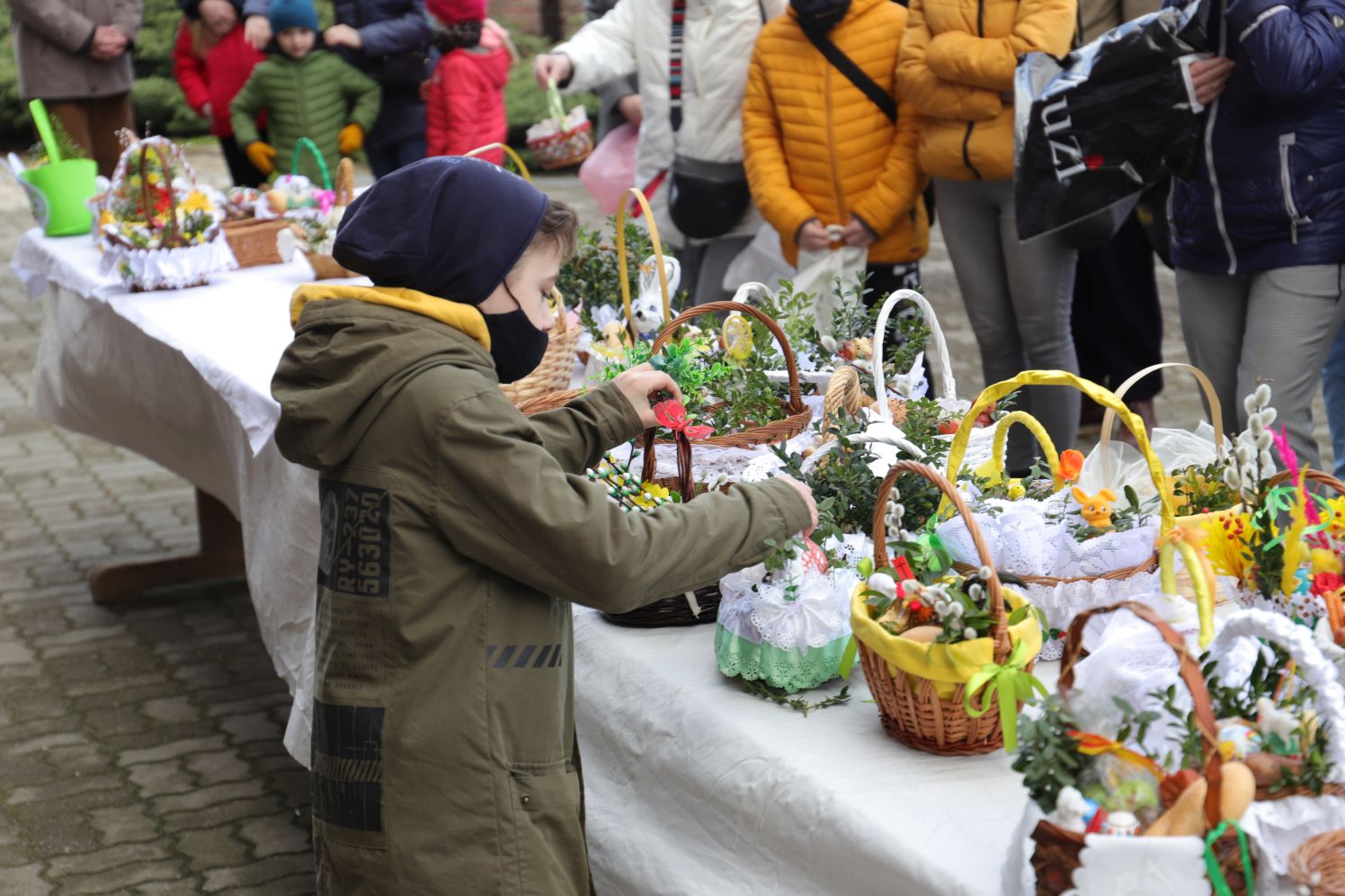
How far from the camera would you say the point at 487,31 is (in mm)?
5754

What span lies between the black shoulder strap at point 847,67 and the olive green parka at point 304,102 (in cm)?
245

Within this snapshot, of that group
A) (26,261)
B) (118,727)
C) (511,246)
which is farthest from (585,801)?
(26,261)

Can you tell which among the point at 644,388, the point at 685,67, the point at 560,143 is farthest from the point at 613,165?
the point at 644,388

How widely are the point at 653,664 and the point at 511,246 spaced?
66cm

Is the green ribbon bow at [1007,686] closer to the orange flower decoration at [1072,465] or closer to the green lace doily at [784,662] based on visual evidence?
the green lace doily at [784,662]

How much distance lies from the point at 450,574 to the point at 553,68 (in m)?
3.19

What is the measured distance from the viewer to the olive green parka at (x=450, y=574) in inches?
67.2

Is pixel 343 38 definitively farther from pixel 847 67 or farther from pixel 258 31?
pixel 847 67

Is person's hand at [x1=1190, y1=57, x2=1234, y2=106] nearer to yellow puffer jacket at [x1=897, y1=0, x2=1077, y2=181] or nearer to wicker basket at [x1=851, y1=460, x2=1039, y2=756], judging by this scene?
yellow puffer jacket at [x1=897, y1=0, x2=1077, y2=181]

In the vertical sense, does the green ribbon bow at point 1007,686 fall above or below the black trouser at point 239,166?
above

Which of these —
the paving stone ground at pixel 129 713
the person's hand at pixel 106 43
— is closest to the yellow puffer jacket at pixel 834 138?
the paving stone ground at pixel 129 713

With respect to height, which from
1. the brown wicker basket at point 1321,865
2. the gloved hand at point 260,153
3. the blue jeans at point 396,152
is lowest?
the blue jeans at point 396,152

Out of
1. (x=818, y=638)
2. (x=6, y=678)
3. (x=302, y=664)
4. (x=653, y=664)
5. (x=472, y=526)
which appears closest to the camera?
(x=472, y=526)

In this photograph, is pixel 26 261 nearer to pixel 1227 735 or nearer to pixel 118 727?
pixel 118 727
